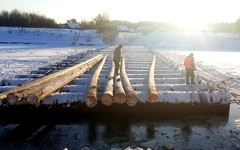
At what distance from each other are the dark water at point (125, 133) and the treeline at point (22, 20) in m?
57.8

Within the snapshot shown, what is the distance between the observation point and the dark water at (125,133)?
6039 millimetres

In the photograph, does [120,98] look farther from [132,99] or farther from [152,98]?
[152,98]

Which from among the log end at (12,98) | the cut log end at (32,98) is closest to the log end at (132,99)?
the cut log end at (32,98)

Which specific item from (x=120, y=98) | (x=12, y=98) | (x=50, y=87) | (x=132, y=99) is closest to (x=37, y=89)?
(x=50, y=87)

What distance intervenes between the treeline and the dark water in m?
57.8

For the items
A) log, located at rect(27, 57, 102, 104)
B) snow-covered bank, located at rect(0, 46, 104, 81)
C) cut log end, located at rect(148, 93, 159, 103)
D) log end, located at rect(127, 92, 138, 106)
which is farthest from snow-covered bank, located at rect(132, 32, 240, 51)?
log end, located at rect(127, 92, 138, 106)

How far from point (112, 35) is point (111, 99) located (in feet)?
Answer: 146

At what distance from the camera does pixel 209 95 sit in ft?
26.7

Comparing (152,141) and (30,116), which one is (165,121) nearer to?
(152,141)

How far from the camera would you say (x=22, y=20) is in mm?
62344

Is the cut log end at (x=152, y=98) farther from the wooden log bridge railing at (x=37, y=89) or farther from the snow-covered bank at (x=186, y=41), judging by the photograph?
the snow-covered bank at (x=186, y=41)

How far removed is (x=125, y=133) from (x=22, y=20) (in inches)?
2408

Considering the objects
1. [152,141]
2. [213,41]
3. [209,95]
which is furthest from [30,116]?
[213,41]

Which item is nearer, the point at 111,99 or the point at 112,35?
→ the point at 111,99
